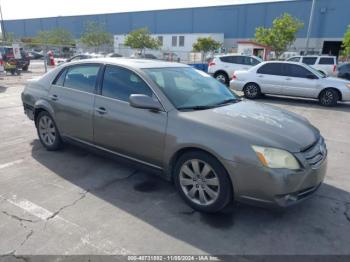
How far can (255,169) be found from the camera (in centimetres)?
288

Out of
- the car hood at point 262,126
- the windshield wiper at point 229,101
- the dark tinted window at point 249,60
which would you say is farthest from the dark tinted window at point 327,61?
the car hood at point 262,126

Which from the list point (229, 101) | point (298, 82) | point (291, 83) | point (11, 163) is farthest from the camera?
point (291, 83)

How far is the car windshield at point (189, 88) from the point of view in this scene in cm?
364

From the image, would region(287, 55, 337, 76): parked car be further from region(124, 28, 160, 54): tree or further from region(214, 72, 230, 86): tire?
region(124, 28, 160, 54): tree

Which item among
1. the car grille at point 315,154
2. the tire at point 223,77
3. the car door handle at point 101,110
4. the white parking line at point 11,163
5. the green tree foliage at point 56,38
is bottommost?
the white parking line at point 11,163

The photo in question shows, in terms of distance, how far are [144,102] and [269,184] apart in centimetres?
159

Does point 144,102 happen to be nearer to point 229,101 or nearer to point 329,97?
point 229,101

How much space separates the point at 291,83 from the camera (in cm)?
1084

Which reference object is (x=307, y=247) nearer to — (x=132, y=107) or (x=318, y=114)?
(x=132, y=107)

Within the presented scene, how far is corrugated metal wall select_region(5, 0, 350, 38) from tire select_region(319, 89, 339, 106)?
4456 centimetres

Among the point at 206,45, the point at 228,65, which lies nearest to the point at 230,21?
the point at 206,45

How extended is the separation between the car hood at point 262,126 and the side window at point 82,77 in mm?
1672

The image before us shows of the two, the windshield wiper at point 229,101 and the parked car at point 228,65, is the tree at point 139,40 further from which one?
the windshield wiper at point 229,101

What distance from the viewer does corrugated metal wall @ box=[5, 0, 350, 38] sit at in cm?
4825
